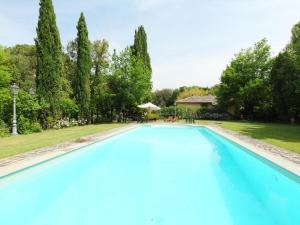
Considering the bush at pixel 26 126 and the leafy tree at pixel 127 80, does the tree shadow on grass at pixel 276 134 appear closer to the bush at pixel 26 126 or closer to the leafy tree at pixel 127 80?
the bush at pixel 26 126

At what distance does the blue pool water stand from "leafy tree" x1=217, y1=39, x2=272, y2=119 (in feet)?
67.9

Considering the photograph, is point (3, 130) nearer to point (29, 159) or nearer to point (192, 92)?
point (29, 159)

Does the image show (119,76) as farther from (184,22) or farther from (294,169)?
(294,169)

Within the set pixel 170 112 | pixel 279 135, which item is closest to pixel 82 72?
pixel 170 112

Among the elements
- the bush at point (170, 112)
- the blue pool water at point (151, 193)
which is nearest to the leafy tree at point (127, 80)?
the bush at point (170, 112)

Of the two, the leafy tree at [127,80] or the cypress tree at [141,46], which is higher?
the cypress tree at [141,46]

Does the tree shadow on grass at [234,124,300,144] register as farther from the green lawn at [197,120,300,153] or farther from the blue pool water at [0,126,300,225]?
the blue pool water at [0,126,300,225]

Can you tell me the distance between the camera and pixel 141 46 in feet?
105

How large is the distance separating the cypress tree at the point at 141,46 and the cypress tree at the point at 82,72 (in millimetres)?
8232

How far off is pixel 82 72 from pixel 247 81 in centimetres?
1706

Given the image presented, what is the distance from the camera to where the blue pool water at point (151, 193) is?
4676 millimetres

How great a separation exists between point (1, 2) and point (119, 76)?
14.0m

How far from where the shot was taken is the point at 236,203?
5.41 m

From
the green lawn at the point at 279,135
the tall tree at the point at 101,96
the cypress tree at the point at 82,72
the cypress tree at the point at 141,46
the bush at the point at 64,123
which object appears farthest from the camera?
the cypress tree at the point at 141,46
